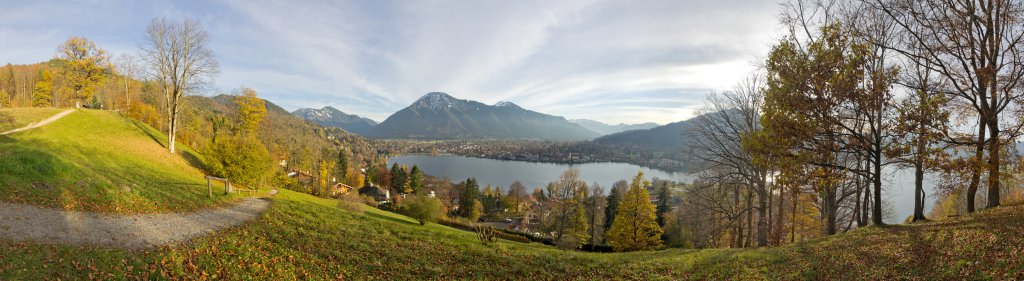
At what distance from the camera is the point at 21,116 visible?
2028 centimetres

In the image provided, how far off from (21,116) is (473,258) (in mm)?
27402

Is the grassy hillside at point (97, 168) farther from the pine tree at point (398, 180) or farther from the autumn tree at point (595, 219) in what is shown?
the pine tree at point (398, 180)

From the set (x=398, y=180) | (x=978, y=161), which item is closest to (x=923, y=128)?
(x=978, y=161)

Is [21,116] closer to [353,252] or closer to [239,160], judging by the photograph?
[239,160]

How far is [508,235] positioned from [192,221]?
23856 millimetres

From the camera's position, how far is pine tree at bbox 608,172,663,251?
78.3ft

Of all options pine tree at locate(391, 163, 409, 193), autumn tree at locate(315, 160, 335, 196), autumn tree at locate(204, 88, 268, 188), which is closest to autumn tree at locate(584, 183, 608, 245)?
autumn tree at locate(204, 88, 268, 188)

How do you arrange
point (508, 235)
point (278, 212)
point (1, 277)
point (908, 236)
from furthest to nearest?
point (508, 235) → point (278, 212) → point (908, 236) → point (1, 277)

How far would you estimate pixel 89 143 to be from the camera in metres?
19.1

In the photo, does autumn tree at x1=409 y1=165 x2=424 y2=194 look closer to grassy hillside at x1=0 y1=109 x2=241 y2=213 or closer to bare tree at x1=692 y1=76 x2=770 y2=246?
grassy hillside at x1=0 y1=109 x2=241 y2=213

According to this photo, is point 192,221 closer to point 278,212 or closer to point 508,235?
point 278,212

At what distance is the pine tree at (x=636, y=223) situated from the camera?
2388 cm

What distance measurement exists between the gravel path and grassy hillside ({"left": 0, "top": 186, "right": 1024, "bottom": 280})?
2.22 feet

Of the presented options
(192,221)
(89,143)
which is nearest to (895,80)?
(192,221)
